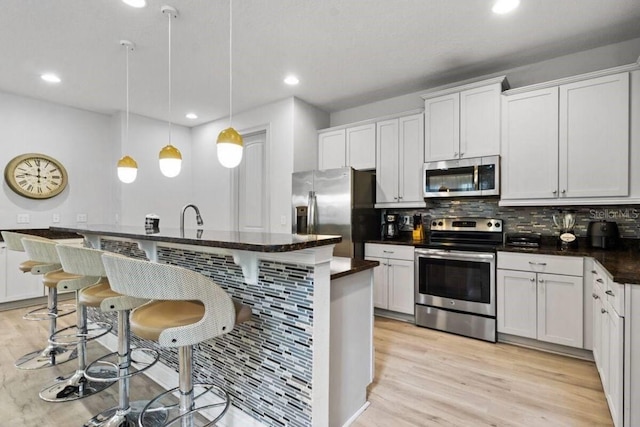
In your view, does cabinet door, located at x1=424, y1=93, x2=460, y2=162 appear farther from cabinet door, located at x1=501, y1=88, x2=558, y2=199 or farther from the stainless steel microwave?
cabinet door, located at x1=501, y1=88, x2=558, y2=199

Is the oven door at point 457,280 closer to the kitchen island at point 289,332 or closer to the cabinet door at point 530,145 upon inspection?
the cabinet door at point 530,145

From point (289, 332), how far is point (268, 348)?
7.6 inches

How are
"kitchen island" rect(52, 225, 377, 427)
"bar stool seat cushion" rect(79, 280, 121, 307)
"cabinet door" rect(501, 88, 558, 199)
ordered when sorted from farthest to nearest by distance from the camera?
"cabinet door" rect(501, 88, 558, 199)
"bar stool seat cushion" rect(79, 280, 121, 307)
"kitchen island" rect(52, 225, 377, 427)

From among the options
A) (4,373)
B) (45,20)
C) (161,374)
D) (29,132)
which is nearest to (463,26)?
(45,20)

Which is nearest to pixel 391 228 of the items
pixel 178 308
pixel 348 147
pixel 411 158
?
pixel 411 158

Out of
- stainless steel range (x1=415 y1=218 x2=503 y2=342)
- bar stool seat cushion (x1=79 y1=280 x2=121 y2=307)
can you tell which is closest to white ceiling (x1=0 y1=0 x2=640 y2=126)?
stainless steel range (x1=415 y1=218 x2=503 y2=342)

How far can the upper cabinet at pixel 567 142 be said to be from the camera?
2631 millimetres

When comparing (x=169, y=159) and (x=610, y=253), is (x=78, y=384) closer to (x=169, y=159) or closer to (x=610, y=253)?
(x=169, y=159)

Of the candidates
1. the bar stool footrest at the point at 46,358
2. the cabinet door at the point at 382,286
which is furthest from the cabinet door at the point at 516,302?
the bar stool footrest at the point at 46,358

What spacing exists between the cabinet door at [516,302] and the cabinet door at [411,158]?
48.0 inches

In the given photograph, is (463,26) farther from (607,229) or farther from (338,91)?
(607,229)

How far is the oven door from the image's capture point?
2975 millimetres

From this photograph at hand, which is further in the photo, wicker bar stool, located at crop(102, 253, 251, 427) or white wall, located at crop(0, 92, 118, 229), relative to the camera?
white wall, located at crop(0, 92, 118, 229)

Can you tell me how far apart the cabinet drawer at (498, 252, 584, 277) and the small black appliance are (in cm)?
38
